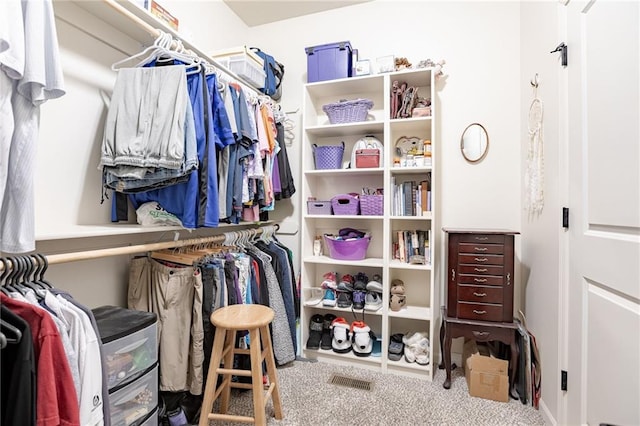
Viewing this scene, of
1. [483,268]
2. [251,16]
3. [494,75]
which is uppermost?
[251,16]

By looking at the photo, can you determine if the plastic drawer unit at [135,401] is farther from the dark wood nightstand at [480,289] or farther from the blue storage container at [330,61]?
the blue storage container at [330,61]

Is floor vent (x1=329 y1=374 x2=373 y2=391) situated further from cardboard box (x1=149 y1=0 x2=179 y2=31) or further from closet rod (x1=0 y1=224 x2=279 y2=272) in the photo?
cardboard box (x1=149 y1=0 x2=179 y2=31)

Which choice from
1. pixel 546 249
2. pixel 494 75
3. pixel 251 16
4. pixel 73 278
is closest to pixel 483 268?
pixel 546 249

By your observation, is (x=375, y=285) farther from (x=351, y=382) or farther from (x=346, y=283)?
(x=351, y=382)

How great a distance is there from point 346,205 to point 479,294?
1.05 meters

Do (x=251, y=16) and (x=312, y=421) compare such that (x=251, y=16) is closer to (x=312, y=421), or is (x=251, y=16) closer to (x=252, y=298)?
(x=252, y=298)

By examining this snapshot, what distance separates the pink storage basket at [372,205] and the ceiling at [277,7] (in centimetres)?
168

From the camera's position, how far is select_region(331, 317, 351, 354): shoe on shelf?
7.29ft

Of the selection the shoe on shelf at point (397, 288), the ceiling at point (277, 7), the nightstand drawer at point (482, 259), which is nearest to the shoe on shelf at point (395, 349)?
the shoe on shelf at point (397, 288)

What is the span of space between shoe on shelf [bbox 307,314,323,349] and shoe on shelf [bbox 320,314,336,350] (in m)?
0.03

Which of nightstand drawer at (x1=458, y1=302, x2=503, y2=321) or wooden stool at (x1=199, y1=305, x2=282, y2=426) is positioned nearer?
wooden stool at (x1=199, y1=305, x2=282, y2=426)

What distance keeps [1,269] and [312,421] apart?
1493 millimetres

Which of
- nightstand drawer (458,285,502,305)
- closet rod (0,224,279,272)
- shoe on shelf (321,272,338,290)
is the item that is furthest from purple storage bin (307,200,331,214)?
nightstand drawer (458,285,502,305)

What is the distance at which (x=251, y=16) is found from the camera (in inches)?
106
